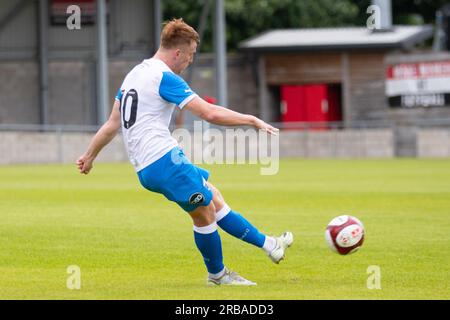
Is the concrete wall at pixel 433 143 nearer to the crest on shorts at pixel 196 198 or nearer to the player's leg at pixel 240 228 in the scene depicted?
the player's leg at pixel 240 228

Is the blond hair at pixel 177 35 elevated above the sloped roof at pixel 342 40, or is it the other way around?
the sloped roof at pixel 342 40

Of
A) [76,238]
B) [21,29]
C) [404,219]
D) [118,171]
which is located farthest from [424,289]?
[21,29]

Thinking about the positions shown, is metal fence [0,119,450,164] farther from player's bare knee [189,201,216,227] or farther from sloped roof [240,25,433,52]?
player's bare knee [189,201,216,227]

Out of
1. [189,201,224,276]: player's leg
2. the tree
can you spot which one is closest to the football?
[189,201,224,276]: player's leg

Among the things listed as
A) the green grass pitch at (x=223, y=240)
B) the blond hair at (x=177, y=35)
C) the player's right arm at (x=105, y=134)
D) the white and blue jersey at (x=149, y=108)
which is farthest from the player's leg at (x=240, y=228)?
the blond hair at (x=177, y=35)

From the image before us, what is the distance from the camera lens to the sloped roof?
46750 millimetres

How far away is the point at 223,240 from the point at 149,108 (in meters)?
4.71

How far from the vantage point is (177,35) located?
9.93m

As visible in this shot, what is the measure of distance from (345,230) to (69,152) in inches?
1123

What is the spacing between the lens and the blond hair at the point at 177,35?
9922mm

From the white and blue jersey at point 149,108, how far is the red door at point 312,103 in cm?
3905

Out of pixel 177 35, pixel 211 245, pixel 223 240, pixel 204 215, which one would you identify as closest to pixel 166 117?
pixel 177 35

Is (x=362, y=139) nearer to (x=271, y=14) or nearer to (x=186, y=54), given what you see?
(x=271, y=14)

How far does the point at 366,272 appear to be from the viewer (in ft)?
36.6
